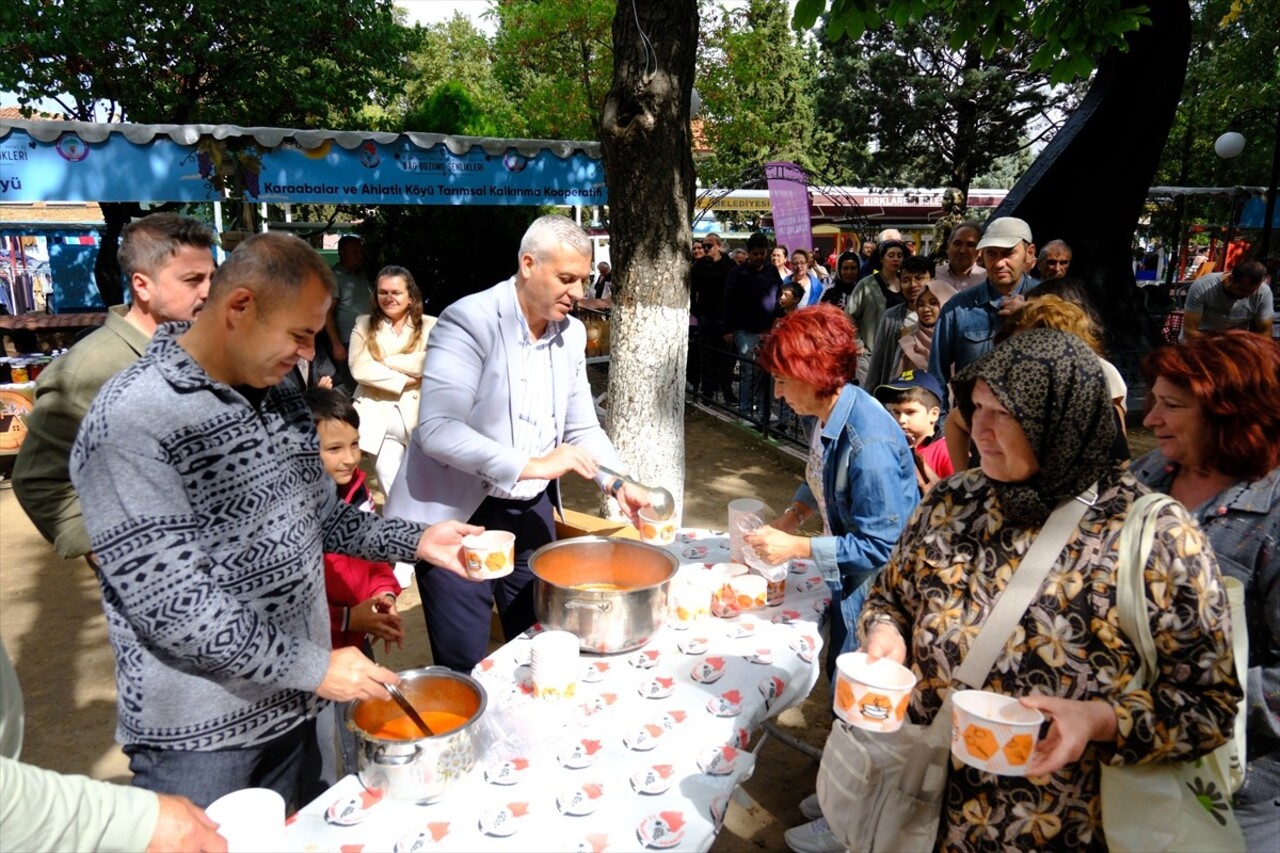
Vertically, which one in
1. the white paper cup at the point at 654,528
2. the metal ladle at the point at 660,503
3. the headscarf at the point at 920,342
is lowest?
the white paper cup at the point at 654,528

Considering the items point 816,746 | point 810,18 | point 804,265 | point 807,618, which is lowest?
point 816,746

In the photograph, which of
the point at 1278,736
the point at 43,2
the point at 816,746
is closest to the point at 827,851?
the point at 816,746

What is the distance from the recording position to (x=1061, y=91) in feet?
85.7

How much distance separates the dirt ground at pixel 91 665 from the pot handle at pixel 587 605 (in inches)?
44.9

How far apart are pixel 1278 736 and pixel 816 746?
198 cm

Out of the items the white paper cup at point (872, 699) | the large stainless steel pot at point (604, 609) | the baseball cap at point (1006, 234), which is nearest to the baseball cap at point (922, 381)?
the baseball cap at point (1006, 234)

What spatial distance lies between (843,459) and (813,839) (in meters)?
1.43

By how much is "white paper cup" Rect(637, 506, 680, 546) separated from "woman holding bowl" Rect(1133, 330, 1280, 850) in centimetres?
146

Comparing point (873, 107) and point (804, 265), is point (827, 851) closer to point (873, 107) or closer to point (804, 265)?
point (804, 265)

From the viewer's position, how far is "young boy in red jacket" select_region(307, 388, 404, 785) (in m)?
2.33

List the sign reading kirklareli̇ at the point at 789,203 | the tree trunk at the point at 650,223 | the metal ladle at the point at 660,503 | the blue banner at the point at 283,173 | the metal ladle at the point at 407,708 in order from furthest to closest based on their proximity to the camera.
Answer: the sign reading kirklareli̇ at the point at 789,203
the blue banner at the point at 283,173
the tree trunk at the point at 650,223
the metal ladle at the point at 660,503
the metal ladle at the point at 407,708

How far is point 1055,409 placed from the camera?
153cm

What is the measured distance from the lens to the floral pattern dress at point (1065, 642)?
1.47 m

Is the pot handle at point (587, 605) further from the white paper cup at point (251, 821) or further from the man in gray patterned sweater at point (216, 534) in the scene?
the white paper cup at point (251, 821)
